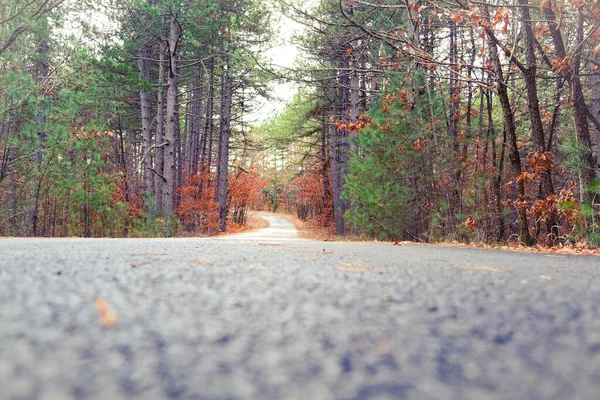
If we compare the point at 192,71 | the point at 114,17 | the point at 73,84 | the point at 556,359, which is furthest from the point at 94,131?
the point at 556,359

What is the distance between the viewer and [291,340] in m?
0.79

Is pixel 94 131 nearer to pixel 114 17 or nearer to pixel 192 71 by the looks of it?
pixel 114 17

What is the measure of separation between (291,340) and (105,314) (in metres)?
0.41

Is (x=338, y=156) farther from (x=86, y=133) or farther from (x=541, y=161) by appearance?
(x=541, y=161)

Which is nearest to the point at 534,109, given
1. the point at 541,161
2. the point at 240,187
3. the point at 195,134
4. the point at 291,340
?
the point at 541,161

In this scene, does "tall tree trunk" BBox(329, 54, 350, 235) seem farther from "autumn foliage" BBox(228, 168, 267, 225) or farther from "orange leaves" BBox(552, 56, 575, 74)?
"orange leaves" BBox(552, 56, 575, 74)

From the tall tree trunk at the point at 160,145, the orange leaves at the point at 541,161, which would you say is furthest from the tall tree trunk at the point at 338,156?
the orange leaves at the point at 541,161

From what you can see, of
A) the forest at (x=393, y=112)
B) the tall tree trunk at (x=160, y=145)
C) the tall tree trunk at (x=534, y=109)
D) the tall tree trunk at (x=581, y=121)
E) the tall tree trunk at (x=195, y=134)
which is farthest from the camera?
the tall tree trunk at (x=195, y=134)

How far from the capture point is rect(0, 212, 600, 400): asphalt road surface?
578 millimetres

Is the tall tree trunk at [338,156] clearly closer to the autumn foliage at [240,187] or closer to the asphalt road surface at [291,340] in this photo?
the autumn foliage at [240,187]

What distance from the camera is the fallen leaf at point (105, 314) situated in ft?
2.78

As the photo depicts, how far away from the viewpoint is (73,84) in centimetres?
1191

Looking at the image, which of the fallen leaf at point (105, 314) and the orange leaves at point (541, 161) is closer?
the fallen leaf at point (105, 314)

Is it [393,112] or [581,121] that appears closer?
[581,121]
